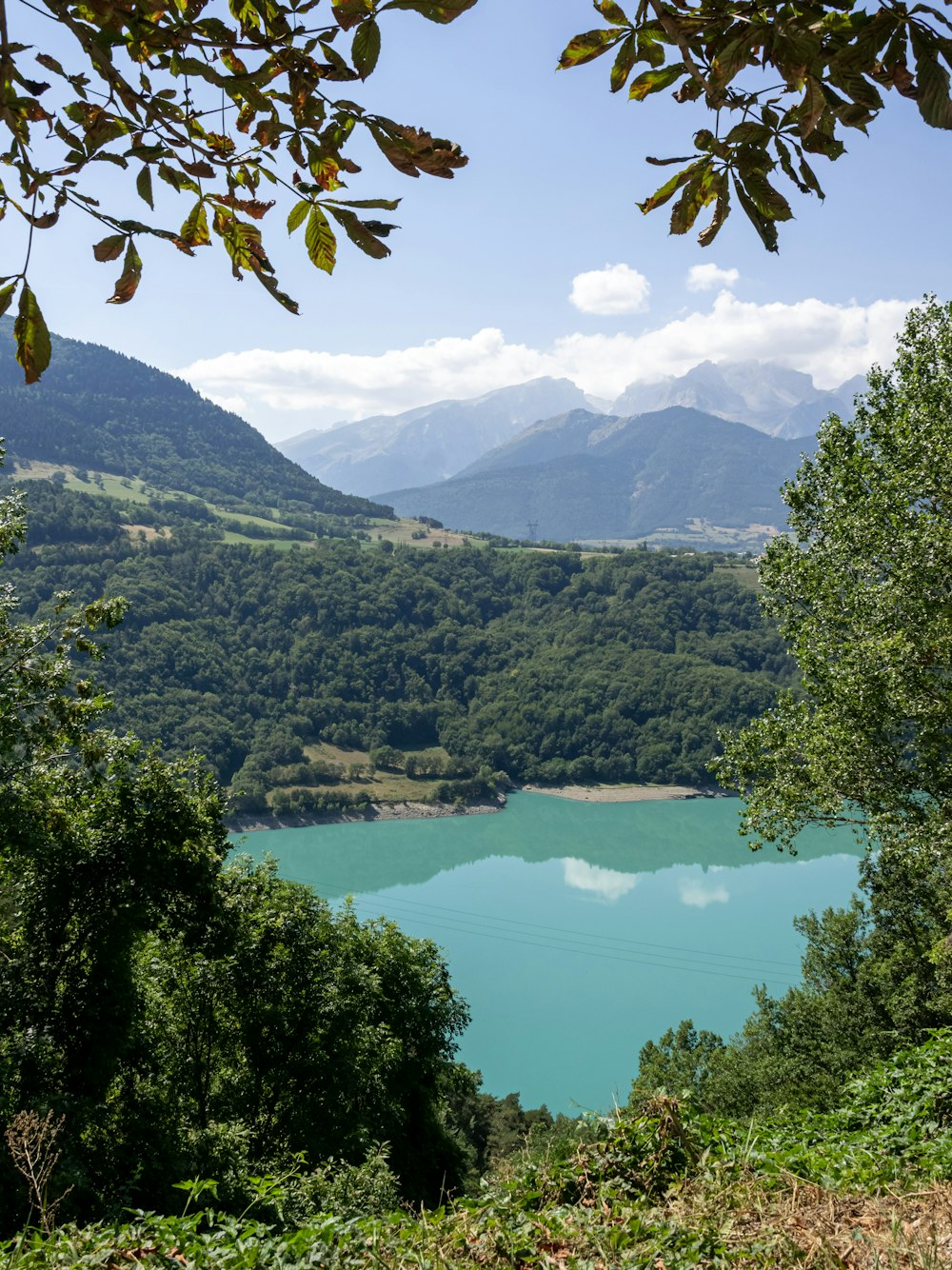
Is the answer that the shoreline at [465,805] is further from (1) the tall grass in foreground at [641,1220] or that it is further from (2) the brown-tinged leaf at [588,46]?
(2) the brown-tinged leaf at [588,46]

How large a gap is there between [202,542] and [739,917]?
78.0 metres

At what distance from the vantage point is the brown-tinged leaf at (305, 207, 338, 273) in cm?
130

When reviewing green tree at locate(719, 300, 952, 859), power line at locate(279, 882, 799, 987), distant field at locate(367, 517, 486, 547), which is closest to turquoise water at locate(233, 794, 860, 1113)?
power line at locate(279, 882, 799, 987)

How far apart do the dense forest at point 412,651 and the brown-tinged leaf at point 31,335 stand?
6652 centimetres

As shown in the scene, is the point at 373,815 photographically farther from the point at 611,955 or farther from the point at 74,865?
the point at 74,865

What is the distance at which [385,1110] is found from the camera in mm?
9312

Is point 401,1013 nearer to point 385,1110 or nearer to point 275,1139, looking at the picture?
point 385,1110

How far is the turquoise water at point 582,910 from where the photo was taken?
3500cm

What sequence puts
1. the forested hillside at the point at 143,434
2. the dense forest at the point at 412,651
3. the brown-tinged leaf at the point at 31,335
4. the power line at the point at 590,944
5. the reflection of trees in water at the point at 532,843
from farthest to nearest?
the forested hillside at the point at 143,434, the dense forest at the point at 412,651, the reflection of trees in water at the point at 532,843, the power line at the point at 590,944, the brown-tinged leaf at the point at 31,335

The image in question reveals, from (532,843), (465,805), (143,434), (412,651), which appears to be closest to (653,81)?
(532,843)

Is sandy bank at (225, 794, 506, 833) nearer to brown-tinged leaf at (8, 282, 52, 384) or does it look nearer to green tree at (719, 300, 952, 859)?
green tree at (719, 300, 952, 859)

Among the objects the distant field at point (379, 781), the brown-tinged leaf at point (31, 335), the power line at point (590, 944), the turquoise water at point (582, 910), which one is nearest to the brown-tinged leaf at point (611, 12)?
the brown-tinged leaf at point (31, 335)

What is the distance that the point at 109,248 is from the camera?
4.27 ft

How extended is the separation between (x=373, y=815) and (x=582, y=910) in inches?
946
